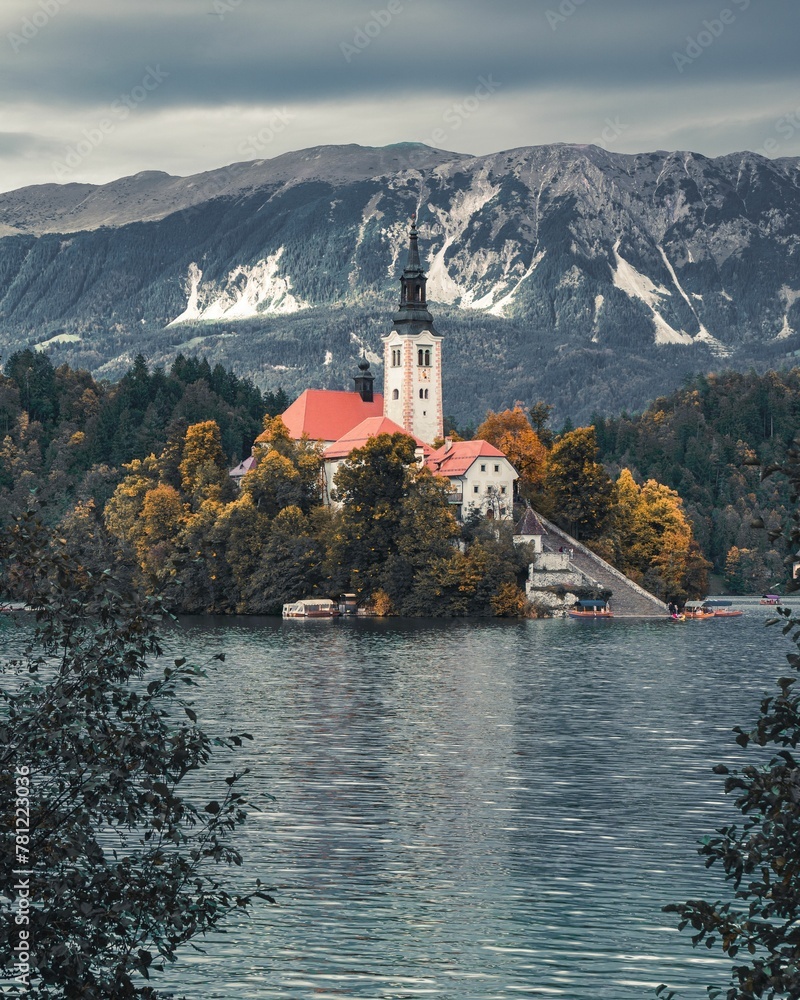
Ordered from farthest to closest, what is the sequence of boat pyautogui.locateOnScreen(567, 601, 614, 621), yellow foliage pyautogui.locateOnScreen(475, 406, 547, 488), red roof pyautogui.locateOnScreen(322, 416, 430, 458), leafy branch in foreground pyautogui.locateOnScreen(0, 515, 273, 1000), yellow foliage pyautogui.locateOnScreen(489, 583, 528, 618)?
1. red roof pyautogui.locateOnScreen(322, 416, 430, 458)
2. yellow foliage pyautogui.locateOnScreen(475, 406, 547, 488)
3. boat pyautogui.locateOnScreen(567, 601, 614, 621)
4. yellow foliage pyautogui.locateOnScreen(489, 583, 528, 618)
5. leafy branch in foreground pyautogui.locateOnScreen(0, 515, 273, 1000)

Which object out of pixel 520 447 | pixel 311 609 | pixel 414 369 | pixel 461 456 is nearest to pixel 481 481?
pixel 461 456

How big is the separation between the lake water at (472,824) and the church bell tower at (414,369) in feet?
231

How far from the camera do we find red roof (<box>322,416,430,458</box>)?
14375 cm

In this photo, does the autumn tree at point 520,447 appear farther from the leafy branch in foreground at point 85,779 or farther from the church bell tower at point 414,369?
the leafy branch in foreground at point 85,779

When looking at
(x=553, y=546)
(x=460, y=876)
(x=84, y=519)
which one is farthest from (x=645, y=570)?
(x=460, y=876)

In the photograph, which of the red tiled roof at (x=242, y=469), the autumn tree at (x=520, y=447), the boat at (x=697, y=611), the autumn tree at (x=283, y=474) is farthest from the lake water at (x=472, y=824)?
the red tiled roof at (x=242, y=469)

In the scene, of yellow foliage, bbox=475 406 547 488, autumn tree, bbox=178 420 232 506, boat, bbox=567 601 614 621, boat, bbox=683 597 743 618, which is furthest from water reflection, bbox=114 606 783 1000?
autumn tree, bbox=178 420 232 506

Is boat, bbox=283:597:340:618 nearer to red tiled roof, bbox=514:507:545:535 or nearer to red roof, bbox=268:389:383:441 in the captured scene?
red tiled roof, bbox=514:507:545:535

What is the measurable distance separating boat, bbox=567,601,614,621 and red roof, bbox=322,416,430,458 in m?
23.5

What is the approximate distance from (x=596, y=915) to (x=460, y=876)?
459 centimetres

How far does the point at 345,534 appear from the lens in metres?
130

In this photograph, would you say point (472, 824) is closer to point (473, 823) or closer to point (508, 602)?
point (473, 823)

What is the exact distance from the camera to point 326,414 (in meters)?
157

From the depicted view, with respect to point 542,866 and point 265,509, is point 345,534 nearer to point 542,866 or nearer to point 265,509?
point 265,509
